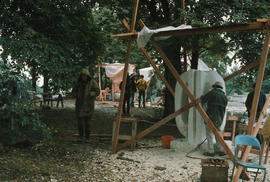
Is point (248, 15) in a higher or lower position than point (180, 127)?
higher

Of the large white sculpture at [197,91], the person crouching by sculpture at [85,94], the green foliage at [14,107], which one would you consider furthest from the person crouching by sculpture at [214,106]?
the green foliage at [14,107]

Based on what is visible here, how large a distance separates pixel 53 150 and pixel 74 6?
4.20 meters

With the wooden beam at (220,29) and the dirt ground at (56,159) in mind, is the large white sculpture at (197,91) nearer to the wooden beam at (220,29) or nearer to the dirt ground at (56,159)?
the wooden beam at (220,29)

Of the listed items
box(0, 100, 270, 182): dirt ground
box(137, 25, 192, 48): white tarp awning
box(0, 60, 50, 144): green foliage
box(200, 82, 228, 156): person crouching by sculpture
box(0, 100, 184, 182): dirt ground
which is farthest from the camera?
box(200, 82, 228, 156): person crouching by sculpture

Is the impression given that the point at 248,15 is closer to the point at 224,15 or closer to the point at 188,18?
the point at 224,15

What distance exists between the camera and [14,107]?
629 cm

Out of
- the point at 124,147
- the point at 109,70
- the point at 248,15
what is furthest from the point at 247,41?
the point at 109,70

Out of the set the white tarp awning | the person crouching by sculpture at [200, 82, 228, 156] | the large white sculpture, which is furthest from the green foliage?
the person crouching by sculpture at [200, 82, 228, 156]

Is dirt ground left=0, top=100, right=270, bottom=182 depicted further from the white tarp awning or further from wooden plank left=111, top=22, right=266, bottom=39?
wooden plank left=111, top=22, right=266, bottom=39

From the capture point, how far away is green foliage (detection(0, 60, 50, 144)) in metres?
6.22

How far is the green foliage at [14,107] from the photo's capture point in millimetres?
6223

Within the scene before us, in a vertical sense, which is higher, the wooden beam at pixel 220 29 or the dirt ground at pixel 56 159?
the wooden beam at pixel 220 29

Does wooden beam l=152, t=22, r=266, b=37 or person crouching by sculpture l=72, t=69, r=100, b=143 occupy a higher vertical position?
wooden beam l=152, t=22, r=266, b=37

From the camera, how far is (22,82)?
659cm
